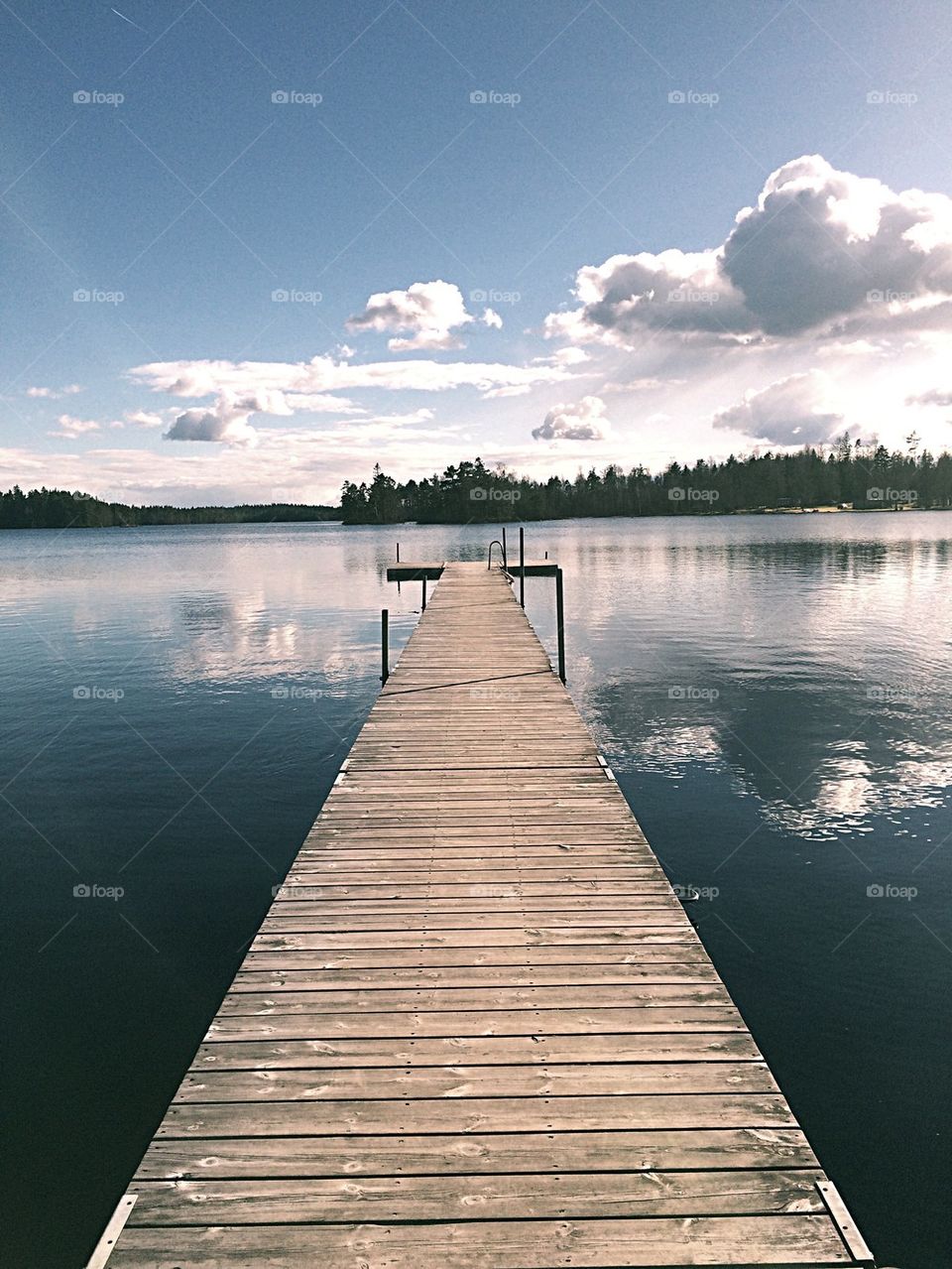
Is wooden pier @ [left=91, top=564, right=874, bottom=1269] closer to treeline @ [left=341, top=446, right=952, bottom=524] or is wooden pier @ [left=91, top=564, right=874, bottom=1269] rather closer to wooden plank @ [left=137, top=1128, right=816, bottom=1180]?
wooden plank @ [left=137, top=1128, right=816, bottom=1180]

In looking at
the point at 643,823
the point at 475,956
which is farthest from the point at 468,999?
the point at 643,823

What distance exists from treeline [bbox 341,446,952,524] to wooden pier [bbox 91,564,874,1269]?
139 meters

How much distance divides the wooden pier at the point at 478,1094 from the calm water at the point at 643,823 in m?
2.47

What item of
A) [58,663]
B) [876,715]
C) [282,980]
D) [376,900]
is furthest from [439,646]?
[58,663]

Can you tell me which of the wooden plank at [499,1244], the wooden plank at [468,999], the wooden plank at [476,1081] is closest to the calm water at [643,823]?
the wooden plank at [468,999]

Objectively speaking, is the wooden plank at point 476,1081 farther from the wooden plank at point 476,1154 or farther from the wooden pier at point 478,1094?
the wooden plank at point 476,1154

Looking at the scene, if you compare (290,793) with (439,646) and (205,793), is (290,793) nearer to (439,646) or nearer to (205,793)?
(205,793)

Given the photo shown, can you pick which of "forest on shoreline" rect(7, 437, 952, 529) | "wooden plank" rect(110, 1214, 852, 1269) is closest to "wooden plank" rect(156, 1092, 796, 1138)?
"wooden plank" rect(110, 1214, 852, 1269)

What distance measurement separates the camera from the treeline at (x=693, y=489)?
15300 cm

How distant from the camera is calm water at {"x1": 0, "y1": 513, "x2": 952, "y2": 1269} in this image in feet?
20.8

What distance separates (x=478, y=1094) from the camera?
13.0 feet

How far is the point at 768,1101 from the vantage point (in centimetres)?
392

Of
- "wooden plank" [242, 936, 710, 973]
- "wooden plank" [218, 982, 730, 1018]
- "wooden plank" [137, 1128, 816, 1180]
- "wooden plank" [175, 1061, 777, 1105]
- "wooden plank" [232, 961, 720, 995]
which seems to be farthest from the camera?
"wooden plank" [242, 936, 710, 973]

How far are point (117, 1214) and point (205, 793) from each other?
11.0 m
